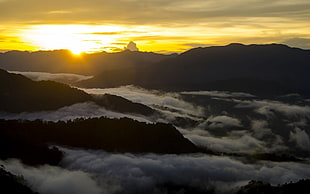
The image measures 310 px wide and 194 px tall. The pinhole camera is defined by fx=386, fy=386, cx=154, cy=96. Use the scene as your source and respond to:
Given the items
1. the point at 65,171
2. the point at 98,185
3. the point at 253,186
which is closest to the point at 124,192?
the point at 98,185

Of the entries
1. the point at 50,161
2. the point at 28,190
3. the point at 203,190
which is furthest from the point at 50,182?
the point at 203,190

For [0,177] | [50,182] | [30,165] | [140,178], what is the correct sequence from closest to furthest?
Result: [0,177] → [50,182] → [30,165] → [140,178]

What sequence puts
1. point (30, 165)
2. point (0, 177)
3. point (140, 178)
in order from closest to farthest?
point (0, 177), point (30, 165), point (140, 178)

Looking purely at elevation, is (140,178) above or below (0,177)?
below

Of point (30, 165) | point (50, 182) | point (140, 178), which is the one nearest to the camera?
point (50, 182)

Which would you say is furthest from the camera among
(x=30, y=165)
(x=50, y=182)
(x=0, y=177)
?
(x=30, y=165)

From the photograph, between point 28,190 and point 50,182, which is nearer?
point 28,190

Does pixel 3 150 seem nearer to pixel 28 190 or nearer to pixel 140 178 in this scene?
pixel 28 190

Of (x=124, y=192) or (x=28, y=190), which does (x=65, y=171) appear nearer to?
(x=124, y=192)

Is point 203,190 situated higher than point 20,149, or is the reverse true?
point 20,149
